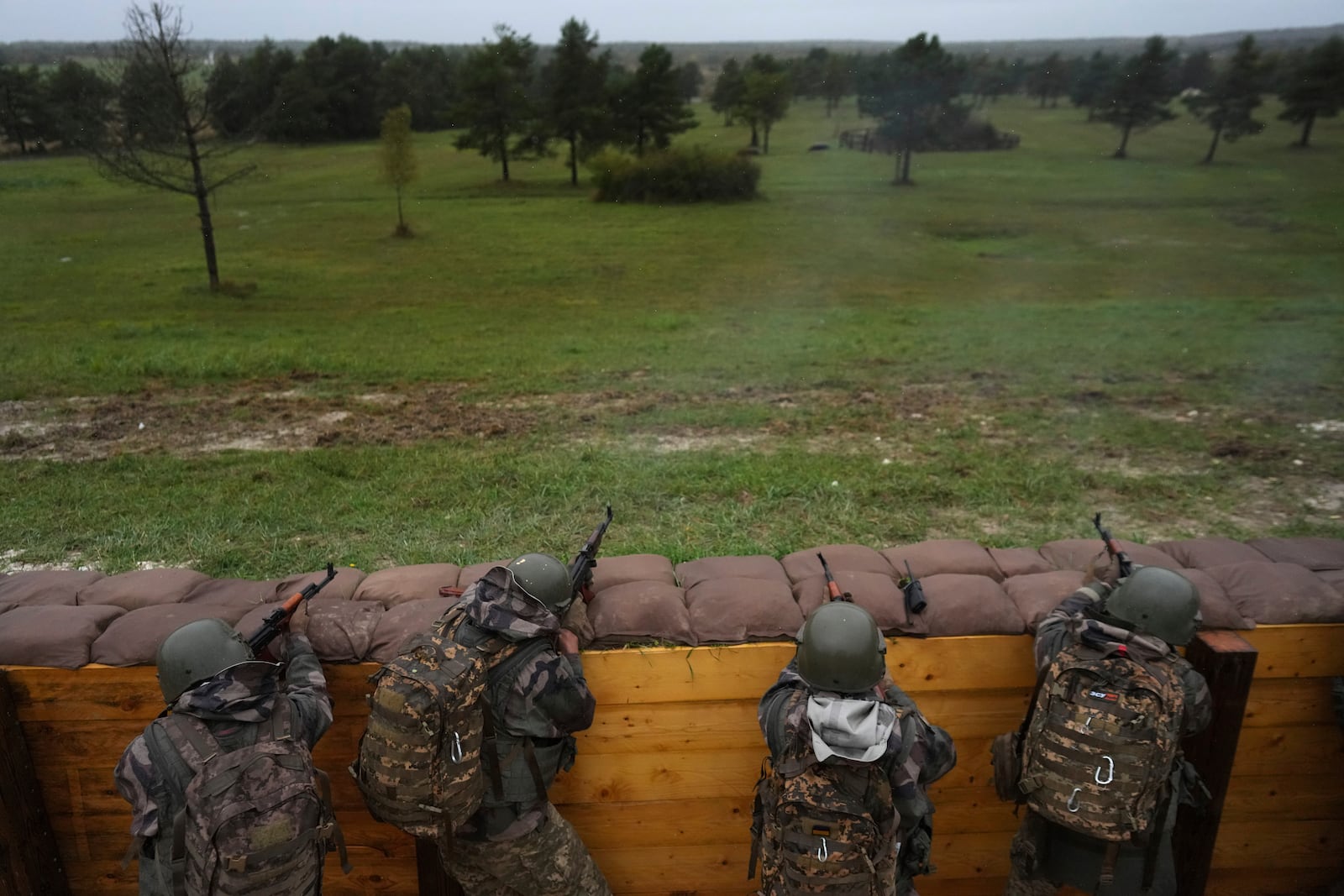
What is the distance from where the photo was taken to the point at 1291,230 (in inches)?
608

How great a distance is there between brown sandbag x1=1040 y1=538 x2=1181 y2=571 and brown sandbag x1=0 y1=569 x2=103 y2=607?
3752 mm

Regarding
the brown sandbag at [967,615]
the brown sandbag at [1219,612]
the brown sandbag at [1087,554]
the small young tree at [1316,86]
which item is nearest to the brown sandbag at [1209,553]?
the brown sandbag at [1087,554]

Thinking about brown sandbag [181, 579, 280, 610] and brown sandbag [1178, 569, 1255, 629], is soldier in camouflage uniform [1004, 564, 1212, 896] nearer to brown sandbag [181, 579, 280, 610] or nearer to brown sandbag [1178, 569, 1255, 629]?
brown sandbag [1178, 569, 1255, 629]

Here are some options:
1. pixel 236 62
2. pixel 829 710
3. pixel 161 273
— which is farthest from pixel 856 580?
pixel 236 62

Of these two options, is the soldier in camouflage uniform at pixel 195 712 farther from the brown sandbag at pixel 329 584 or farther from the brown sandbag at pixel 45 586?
the brown sandbag at pixel 45 586

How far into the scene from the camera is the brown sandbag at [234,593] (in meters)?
3.29

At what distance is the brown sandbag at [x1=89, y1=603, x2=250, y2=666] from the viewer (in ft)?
9.86

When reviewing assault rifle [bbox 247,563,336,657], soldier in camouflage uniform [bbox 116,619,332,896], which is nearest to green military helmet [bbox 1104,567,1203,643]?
soldier in camouflage uniform [bbox 116,619,332,896]

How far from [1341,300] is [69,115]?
1916cm

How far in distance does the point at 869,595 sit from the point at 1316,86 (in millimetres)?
15572

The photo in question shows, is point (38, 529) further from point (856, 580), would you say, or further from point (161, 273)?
point (161, 273)

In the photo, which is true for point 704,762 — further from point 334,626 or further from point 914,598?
point 334,626

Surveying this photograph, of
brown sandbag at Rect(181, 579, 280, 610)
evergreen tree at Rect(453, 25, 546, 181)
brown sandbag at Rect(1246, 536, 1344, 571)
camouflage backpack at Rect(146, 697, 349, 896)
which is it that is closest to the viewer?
camouflage backpack at Rect(146, 697, 349, 896)

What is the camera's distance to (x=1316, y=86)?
14164mm
